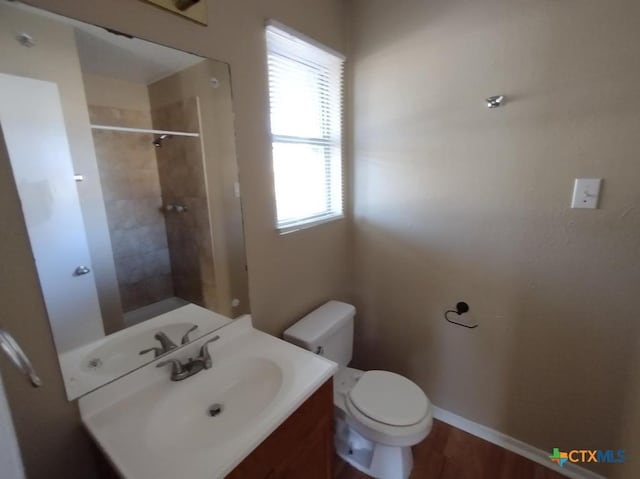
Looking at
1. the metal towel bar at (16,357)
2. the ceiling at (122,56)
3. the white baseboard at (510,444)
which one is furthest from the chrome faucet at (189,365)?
the white baseboard at (510,444)

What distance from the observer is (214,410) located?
1.00 meters

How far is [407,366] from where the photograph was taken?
6.25ft

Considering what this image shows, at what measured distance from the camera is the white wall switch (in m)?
1.21

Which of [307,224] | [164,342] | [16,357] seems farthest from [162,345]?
[307,224]

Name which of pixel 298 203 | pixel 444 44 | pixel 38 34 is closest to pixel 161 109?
pixel 38 34

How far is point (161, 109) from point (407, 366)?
192cm

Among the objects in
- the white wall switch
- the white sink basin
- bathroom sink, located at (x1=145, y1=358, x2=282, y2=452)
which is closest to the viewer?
the white sink basin

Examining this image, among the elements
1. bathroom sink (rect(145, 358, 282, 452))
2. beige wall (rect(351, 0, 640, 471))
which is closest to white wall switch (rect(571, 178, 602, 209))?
beige wall (rect(351, 0, 640, 471))

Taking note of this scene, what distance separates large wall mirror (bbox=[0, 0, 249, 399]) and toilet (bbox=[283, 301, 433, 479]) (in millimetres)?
512

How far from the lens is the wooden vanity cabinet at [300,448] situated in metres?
0.82

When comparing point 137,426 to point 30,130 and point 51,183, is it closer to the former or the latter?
point 51,183

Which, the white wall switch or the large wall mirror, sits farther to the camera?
the white wall switch

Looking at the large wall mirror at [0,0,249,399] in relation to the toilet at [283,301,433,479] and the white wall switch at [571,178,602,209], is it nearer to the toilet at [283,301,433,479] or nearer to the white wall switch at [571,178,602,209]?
the toilet at [283,301,433,479]

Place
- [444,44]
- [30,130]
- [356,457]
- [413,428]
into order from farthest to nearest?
[356,457]
[444,44]
[413,428]
[30,130]
